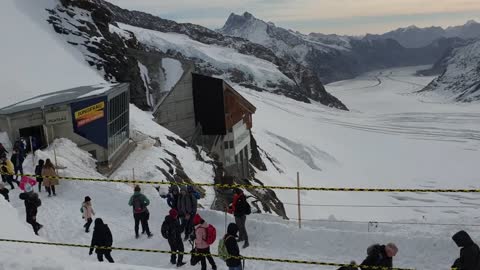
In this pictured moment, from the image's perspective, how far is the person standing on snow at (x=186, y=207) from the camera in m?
13.8

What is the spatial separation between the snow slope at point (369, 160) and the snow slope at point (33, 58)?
18.6 m

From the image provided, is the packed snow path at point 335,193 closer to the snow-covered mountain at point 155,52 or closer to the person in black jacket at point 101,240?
the person in black jacket at point 101,240

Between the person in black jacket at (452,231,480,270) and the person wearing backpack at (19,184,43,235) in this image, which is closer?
the person in black jacket at (452,231,480,270)

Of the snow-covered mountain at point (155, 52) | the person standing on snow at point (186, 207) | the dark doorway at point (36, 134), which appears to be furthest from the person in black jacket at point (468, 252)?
the snow-covered mountain at point (155, 52)

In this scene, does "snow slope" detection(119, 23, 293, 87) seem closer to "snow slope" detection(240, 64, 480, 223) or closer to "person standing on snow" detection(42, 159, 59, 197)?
"snow slope" detection(240, 64, 480, 223)

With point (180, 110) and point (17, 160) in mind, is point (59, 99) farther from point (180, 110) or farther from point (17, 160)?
point (180, 110)

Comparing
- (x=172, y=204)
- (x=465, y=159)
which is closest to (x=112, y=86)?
(x=172, y=204)

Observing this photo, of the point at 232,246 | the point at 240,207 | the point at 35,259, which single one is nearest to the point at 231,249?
the point at 232,246

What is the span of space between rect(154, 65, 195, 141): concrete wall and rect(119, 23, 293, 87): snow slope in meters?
105

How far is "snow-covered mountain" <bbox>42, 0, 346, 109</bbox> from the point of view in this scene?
141 ft

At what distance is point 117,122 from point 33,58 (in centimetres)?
1365

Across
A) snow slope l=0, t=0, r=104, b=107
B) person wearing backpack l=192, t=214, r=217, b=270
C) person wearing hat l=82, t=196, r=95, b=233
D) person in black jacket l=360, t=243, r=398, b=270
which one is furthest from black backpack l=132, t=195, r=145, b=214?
snow slope l=0, t=0, r=104, b=107

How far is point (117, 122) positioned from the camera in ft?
87.7

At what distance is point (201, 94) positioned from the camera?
4344cm
